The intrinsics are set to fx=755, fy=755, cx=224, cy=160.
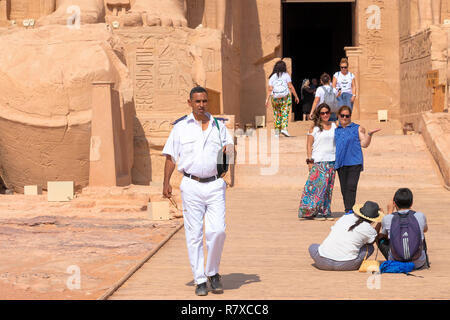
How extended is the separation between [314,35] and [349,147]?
21.6 meters

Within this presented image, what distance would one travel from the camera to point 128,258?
20.0 ft

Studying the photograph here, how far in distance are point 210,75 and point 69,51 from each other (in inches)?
156

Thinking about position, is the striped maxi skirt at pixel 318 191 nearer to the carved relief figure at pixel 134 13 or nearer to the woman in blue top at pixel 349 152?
the woman in blue top at pixel 349 152

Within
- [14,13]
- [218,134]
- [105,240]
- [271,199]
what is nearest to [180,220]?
[105,240]

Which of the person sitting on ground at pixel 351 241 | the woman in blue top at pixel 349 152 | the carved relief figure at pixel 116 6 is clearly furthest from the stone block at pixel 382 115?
the person sitting on ground at pixel 351 241

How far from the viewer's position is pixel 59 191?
9195mm

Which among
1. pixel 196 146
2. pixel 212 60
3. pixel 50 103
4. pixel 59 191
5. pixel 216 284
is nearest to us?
pixel 216 284

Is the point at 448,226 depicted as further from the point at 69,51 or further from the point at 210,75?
the point at 210,75

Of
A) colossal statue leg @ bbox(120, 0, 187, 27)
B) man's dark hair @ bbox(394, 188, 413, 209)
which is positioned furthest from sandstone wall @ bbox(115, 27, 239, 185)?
man's dark hair @ bbox(394, 188, 413, 209)

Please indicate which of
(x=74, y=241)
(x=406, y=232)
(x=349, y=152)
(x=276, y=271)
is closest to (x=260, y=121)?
(x=349, y=152)

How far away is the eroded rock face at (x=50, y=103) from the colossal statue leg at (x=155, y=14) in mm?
3031

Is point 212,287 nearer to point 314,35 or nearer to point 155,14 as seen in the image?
point 155,14

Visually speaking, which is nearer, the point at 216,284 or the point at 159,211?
the point at 216,284

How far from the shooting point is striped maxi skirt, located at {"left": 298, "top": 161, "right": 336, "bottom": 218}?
7.97 metres
